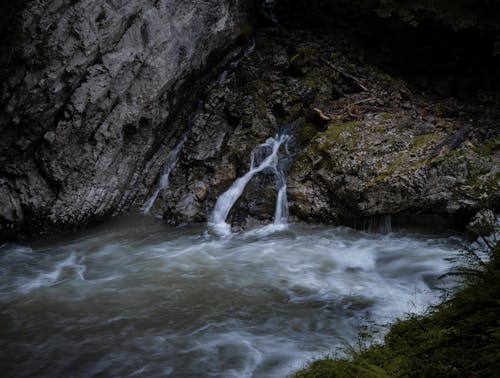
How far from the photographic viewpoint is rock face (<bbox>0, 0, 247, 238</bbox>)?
7762mm

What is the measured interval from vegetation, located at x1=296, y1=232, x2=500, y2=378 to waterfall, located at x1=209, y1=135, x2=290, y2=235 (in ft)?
18.8

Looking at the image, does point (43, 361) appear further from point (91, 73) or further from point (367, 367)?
point (91, 73)

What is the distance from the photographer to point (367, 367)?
102 inches

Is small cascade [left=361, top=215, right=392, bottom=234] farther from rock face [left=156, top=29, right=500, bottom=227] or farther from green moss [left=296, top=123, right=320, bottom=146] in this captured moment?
green moss [left=296, top=123, right=320, bottom=146]

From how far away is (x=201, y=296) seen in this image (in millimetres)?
5766

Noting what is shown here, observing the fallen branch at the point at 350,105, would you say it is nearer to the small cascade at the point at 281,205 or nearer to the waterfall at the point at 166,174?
the small cascade at the point at 281,205

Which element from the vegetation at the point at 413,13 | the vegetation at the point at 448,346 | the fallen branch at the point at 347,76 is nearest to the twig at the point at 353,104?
the fallen branch at the point at 347,76

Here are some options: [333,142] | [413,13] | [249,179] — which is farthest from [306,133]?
[413,13]

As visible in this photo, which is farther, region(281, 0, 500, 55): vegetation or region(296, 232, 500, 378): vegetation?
region(281, 0, 500, 55): vegetation

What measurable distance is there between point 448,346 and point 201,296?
3937mm

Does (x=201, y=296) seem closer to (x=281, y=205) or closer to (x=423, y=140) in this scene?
(x=281, y=205)

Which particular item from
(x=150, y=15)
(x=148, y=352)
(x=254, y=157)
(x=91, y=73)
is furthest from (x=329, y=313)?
(x=150, y=15)

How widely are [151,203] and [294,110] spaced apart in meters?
4.31

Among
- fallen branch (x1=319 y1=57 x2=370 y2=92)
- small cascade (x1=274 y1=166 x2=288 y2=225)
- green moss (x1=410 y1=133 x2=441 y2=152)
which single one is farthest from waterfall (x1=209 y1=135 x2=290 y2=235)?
green moss (x1=410 y1=133 x2=441 y2=152)
